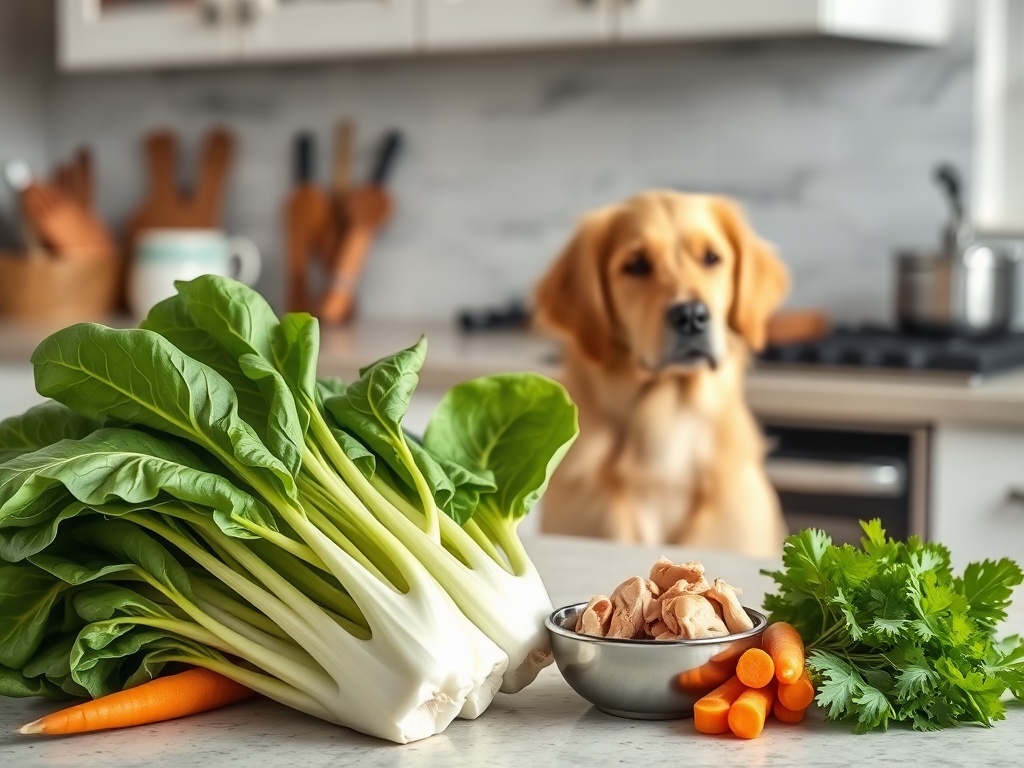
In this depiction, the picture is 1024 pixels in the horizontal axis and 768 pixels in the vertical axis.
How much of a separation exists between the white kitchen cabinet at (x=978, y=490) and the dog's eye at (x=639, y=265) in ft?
1.80

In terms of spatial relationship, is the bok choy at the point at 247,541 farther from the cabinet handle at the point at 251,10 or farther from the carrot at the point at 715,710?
the cabinet handle at the point at 251,10

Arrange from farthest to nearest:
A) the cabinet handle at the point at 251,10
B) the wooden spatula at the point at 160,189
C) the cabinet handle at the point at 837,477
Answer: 1. the wooden spatula at the point at 160,189
2. the cabinet handle at the point at 251,10
3. the cabinet handle at the point at 837,477

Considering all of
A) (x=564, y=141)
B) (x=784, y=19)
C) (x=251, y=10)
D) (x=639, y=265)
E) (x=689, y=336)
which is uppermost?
(x=251, y=10)

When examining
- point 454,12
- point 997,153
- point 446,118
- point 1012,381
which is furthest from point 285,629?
point 446,118

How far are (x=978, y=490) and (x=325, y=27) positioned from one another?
174 cm

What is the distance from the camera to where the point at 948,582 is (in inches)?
33.6

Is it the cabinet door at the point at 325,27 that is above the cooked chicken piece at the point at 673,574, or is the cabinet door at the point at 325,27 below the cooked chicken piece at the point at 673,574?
above

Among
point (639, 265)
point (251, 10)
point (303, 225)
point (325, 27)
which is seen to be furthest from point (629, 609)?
point (303, 225)

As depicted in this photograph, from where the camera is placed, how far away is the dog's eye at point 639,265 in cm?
230

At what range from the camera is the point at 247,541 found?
0.85 m

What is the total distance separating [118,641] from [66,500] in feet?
0.32

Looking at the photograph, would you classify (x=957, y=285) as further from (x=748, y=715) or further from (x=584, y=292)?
(x=748, y=715)

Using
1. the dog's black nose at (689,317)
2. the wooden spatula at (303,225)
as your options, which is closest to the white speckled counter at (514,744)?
the dog's black nose at (689,317)

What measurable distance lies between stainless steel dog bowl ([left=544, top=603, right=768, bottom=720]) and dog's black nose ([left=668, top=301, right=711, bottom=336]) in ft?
4.59
